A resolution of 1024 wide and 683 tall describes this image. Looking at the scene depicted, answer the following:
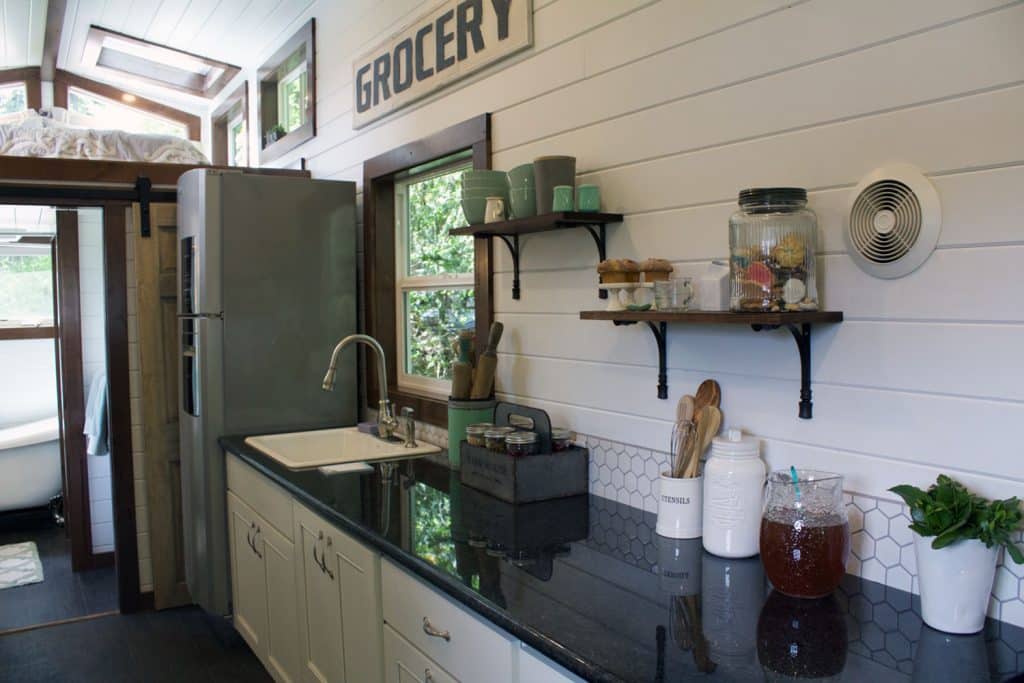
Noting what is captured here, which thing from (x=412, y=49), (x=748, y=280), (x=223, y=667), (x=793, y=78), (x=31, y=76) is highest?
(x=31, y=76)

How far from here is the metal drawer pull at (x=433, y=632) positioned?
5.16ft

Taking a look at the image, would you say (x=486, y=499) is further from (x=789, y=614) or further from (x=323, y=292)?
(x=323, y=292)

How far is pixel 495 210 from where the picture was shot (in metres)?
2.23

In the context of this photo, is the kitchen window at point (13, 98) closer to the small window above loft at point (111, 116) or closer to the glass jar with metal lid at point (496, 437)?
the small window above loft at point (111, 116)

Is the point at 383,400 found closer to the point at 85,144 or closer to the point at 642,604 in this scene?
the point at 642,604

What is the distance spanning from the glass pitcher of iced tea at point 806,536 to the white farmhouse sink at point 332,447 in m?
1.55

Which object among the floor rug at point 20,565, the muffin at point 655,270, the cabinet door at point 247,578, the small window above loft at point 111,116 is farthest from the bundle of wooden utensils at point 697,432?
the small window above loft at point 111,116

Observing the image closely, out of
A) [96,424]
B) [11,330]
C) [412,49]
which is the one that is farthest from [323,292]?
[11,330]

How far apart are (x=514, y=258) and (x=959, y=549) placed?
1.46 metres

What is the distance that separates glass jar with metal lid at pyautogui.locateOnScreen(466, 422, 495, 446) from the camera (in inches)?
85.1

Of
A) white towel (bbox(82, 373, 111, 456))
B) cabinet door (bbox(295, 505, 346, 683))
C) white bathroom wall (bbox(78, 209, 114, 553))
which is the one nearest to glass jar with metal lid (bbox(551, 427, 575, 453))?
cabinet door (bbox(295, 505, 346, 683))

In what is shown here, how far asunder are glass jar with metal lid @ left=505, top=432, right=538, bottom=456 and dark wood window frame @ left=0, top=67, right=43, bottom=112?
194 inches

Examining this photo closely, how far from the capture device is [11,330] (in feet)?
18.1

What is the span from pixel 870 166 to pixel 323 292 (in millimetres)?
2373
